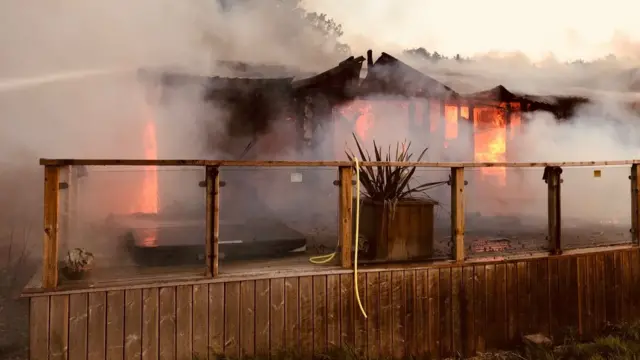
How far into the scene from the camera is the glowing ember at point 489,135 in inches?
278

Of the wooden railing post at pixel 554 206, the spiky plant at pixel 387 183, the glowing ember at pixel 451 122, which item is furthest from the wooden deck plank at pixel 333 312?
the glowing ember at pixel 451 122

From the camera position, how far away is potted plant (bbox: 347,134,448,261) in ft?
12.3

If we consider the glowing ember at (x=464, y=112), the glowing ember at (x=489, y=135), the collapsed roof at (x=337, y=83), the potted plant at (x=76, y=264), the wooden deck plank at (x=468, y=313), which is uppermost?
the collapsed roof at (x=337, y=83)

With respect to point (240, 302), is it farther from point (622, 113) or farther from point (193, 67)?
point (622, 113)

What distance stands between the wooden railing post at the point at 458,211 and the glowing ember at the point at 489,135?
340 cm

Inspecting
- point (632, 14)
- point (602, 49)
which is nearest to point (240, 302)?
point (602, 49)

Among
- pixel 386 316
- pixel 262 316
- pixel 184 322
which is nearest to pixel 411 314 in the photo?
pixel 386 316

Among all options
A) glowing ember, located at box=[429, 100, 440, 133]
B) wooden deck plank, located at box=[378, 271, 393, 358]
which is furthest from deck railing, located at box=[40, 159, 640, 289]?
glowing ember, located at box=[429, 100, 440, 133]

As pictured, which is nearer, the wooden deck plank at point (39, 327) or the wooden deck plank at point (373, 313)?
the wooden deck plank at point (39, 327)

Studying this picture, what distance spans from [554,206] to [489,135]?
2.98 meters

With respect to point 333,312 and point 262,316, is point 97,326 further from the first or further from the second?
point 333,312

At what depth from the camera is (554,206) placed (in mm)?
4320

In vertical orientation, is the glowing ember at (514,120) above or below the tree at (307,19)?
below

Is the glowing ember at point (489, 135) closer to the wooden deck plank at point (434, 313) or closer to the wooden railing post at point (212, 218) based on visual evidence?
the wooden deck plank at point (434, 313)
